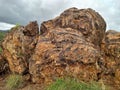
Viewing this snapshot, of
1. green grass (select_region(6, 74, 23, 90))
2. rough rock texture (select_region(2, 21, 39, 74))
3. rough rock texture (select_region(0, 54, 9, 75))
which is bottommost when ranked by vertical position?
green grass (select_region(6, 74, 23, 90))

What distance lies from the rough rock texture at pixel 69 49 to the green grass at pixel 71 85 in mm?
664

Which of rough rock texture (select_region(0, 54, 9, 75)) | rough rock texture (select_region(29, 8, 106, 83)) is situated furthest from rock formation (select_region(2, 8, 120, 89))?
rough rock texture (select_region(0, 54, 9, 75))

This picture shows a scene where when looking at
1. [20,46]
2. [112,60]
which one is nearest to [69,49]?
[112,60]

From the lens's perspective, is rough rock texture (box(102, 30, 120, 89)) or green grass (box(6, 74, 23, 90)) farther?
green grass (box(6, 74, 23, 90))

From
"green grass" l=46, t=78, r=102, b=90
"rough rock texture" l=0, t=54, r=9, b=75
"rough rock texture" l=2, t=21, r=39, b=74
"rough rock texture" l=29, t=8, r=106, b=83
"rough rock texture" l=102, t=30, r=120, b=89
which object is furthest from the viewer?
"rough rock texture" l=0, t=54, r=9, b=75

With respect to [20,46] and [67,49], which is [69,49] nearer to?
[67,49]

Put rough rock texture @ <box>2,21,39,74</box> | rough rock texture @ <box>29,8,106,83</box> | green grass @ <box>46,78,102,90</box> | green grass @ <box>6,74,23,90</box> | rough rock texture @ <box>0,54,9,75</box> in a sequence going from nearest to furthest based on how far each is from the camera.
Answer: green grass @ <box>46,78,102,90</box> → rough rock texture @ <box>29,8,106,83</box> → green grass @ <box>6,74,23,90</box> → rough rock texture @ <box>2,21,39,74</box> → rough rock texture @ <box>0,54,9,75</box>

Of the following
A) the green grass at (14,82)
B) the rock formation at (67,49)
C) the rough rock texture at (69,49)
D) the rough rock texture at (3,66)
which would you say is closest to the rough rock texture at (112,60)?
the rock formation at (67,49)

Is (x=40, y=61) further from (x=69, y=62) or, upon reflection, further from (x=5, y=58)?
(x=5, y=58)

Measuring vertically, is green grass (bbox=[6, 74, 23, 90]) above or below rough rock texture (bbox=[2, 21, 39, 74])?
below

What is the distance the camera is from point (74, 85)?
13.0 metres

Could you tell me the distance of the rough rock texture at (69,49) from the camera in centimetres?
1402

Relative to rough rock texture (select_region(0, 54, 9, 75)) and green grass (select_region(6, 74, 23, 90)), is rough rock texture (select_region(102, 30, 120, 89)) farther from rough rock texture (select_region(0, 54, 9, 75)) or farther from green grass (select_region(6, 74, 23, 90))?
rough rock texture (select_region(0, 54, 9, 75))

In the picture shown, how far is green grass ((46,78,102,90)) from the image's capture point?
12945 millimetres
